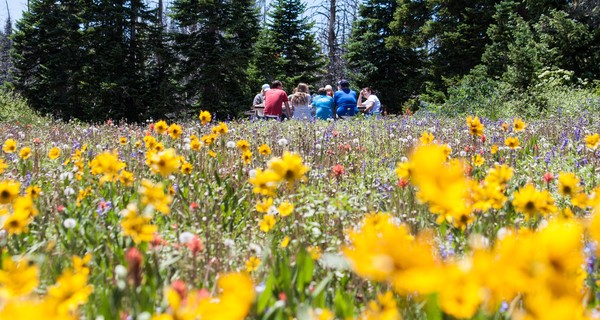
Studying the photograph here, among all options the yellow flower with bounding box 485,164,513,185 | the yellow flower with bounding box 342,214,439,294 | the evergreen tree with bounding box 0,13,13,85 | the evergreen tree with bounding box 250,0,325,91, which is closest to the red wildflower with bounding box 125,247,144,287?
the yellow flower with bounding box 342,214,439,294

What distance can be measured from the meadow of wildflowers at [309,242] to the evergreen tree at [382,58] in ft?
67.9

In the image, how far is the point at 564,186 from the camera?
1744mm

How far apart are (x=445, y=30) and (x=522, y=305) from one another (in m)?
22.6

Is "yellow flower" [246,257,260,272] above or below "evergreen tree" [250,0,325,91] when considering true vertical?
below

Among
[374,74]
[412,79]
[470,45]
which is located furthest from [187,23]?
[470,45]

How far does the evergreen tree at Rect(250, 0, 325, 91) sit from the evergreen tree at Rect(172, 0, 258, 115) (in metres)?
1.84

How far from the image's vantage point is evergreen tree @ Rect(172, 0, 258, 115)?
22.6 meters

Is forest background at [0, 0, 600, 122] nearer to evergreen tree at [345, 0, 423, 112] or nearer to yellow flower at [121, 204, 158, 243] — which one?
evergreen tree at [345, 0, 423, 112]

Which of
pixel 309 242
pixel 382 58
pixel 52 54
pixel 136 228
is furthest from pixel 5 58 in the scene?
pixel 136 228

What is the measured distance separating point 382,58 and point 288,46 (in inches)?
196

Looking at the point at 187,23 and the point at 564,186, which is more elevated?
the point at 187,23

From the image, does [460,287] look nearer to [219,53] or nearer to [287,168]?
[287,168]

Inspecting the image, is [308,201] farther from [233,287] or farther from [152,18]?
[152,18]

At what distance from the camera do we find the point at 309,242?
85.2 inches
